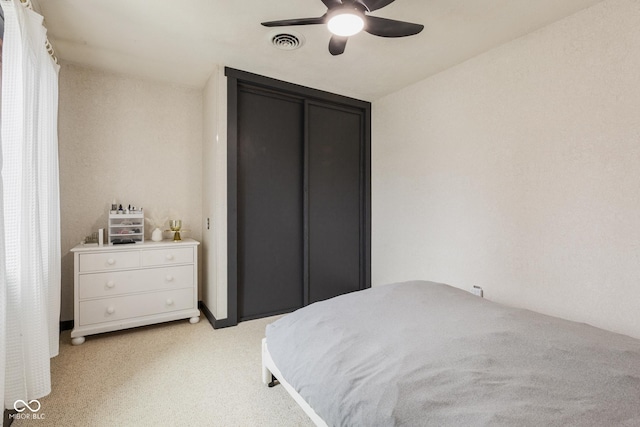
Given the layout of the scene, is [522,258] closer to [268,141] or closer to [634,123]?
[634,123]

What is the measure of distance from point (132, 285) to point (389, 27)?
282cm

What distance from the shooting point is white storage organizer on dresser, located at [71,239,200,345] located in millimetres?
2461

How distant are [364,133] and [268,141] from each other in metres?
1.24

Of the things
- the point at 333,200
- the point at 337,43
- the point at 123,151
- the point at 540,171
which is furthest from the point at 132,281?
the point at 540,171

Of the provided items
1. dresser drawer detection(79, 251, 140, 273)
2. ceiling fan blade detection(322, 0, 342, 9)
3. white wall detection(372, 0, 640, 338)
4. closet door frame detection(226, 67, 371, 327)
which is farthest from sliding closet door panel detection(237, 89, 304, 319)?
ceiling fan blade detection(322, 0, 342, 9)

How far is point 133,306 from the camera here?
8.68ft

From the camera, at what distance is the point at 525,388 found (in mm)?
979

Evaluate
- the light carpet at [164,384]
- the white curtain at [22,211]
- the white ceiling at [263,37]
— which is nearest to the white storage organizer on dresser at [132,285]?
the light carpet at [164,384]

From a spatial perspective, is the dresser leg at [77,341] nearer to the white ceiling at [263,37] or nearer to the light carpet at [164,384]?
the light carpet at [164,384]

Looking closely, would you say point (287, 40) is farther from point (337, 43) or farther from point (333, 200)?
point (333, 200)

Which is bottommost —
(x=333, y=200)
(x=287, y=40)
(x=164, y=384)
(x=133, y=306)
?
(x=164, y=384)

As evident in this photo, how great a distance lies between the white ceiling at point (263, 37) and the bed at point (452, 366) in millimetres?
1900

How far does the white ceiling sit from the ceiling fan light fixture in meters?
0.36

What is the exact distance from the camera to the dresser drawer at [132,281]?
248 cm
